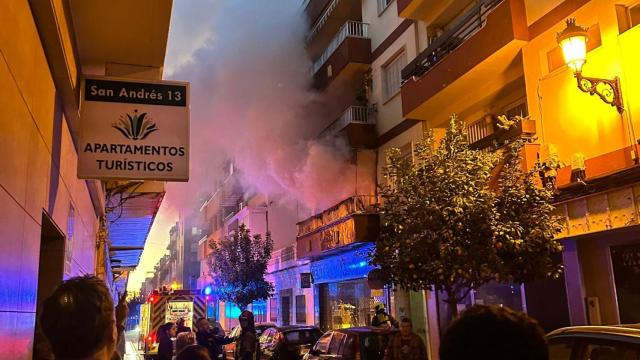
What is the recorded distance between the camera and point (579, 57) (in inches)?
333

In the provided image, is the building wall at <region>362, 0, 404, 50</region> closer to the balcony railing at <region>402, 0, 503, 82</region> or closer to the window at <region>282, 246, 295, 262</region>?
the balcony railing at <region>402, 0, 503, 82</region>

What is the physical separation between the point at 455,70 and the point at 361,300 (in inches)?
360

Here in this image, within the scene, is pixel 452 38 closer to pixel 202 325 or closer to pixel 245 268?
pixel 202 325

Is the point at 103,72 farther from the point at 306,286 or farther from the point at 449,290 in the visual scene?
the point at 306,286

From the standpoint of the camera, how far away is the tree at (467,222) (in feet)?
30.7

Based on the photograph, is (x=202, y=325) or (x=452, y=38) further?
(x=452, y=38)

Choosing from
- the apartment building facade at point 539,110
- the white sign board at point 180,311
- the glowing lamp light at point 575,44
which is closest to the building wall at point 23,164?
the glowing lamp light at point 575,44

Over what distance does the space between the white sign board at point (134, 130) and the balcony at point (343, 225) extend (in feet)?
37.5

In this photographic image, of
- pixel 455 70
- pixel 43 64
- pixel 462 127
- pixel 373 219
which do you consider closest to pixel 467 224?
pixel 462 127

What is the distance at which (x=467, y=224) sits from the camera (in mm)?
9438

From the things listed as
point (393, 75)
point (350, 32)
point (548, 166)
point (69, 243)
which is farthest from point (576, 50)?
point (350, 32)

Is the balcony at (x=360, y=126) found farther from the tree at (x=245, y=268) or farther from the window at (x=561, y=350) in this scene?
the window at (x=561, y=350)

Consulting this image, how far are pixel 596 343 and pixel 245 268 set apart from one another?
23637mm

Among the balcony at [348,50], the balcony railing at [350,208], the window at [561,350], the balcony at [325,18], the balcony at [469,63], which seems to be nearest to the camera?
the window at [561,350]
